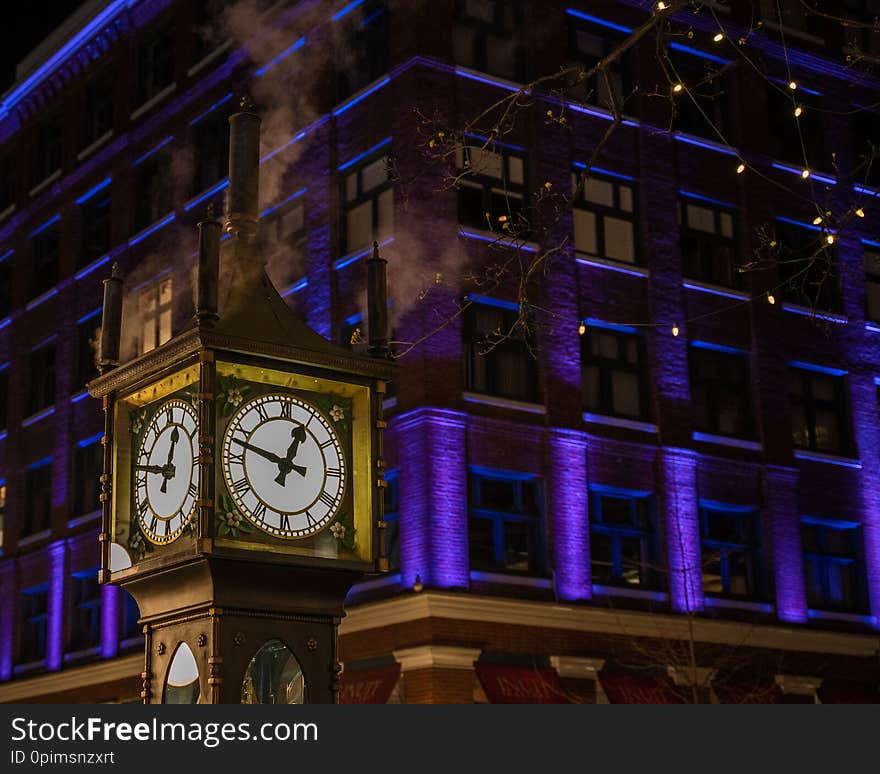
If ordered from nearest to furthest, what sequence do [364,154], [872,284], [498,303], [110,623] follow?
[498,303] → [364,154] → [872,284] → [110,623]

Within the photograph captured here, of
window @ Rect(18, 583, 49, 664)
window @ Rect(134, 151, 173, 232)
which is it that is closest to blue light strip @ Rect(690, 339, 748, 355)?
window @ Rect(134, 151, 173, 232)

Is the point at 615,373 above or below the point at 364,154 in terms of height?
below

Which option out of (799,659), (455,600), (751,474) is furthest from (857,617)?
(455,600)

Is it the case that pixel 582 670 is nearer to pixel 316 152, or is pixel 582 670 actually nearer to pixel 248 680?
pixel 316 152

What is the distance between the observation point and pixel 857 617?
27.1 metres

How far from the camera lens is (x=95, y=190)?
111 ft

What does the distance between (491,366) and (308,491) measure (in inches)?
663

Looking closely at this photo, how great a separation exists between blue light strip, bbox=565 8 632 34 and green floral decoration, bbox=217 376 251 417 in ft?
68.3

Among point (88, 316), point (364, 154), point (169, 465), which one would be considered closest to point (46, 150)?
point (88, 316)

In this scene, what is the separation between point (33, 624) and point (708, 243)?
56.3 feet

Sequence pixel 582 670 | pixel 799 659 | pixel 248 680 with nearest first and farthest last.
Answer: pixel 248 680
pixel 582 670
pixel 799 659

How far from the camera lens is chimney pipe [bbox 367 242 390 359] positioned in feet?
25.2

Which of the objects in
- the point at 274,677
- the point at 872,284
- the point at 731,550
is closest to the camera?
the point at 274,677

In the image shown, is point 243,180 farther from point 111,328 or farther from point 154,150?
point 154,150
